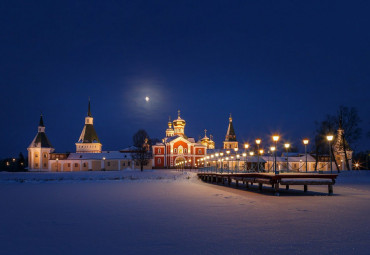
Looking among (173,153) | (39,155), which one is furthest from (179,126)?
(39,155)

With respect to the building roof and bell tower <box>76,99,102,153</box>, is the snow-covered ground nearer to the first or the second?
the building roof

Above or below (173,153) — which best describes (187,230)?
below

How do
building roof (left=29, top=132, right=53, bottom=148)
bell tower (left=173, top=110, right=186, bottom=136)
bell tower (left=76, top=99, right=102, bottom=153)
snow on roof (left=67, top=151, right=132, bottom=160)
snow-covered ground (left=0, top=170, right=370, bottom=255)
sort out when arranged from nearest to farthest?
snow-covered ground (left=0, top=170, right=370, bottom=255) → snow on roof (left=67, top=151, right=132, bottom=160) → building roof (left=29, top=132, right=53, bottom=148) → bell tower (left=76, top=99, right=102, bottom=153) → bell tower (left=173, top=110, right=186, bottom=136)

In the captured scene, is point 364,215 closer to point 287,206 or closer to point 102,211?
point 287,206

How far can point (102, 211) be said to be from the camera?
1328 centimetres

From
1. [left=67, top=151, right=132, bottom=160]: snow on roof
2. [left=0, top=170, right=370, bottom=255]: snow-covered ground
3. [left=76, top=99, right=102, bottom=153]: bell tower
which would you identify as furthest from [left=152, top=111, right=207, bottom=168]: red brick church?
[left=0, top=170, right=370, bottom=255]: snow-covered ground

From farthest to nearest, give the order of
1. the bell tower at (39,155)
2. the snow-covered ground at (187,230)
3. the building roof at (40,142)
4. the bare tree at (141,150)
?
the building roof at (40,142) < the bell tower at (39,155) < the bare tree at (141,150) < the snow-covered ground at (187,230)

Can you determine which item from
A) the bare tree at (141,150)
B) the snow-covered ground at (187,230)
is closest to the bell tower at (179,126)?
the bare tree at (141,150)

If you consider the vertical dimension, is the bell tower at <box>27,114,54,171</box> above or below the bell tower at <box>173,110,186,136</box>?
below

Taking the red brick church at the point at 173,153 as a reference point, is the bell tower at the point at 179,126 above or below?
above

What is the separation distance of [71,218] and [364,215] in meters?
9.19

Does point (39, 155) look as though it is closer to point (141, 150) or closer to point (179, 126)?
point (141, 150)

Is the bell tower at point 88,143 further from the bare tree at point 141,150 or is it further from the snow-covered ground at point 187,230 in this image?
the snow-covered ground at point 187,230

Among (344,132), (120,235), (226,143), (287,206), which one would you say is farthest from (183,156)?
(120,235)
